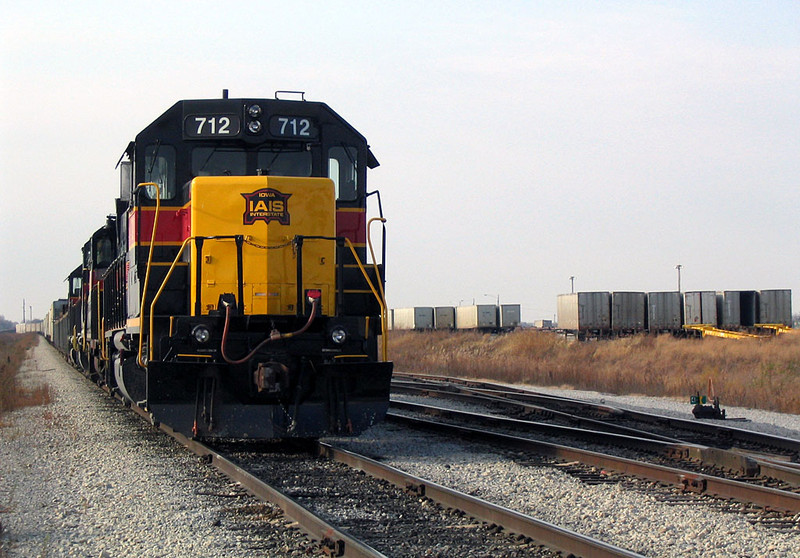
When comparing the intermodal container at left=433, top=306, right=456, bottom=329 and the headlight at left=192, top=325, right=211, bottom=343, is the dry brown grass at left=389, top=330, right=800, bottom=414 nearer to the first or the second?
the headlight at left=192, top=325, right=211, bottom=343

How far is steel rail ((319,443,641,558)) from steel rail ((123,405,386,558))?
96cm

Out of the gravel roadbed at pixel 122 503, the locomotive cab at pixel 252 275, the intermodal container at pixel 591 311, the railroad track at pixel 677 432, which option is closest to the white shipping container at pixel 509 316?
the intermodal container at pixel 591 311

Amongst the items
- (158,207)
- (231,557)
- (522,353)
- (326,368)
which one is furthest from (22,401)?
(522,353)

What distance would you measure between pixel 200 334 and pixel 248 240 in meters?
1.07

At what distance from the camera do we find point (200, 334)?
8164 mm

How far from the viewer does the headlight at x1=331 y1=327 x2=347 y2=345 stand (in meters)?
8.43

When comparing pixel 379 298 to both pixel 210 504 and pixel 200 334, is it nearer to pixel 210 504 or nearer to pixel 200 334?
pixel 200 334

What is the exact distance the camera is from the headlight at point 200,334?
815 cm

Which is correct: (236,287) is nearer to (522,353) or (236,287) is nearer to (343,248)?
(343,248)

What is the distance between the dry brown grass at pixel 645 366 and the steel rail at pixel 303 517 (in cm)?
952

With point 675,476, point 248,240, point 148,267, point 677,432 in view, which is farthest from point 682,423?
point 148,267

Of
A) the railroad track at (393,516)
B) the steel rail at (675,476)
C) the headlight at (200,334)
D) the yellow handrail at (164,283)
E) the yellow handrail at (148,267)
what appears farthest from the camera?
the yellow handrail at (148,267)

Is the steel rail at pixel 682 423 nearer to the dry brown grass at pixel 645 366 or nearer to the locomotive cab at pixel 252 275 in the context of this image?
the dry brown grass at pixel 645 366

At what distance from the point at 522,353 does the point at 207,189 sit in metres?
24.3
